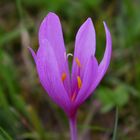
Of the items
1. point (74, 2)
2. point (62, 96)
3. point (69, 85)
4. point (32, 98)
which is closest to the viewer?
point (62, 96)

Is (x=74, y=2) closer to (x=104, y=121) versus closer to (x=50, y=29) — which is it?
(x=104, y=121)

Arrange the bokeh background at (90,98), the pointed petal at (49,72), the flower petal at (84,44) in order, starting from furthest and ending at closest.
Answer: the bokeh background at (90,98), the flower petal at (84,44), the pointed petal at (49,72)

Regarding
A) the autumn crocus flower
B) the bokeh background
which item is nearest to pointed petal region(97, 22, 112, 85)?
the autumn crocus flower

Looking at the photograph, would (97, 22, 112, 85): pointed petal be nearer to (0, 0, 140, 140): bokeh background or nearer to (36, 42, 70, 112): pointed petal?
(36, 42, 70, 112): pointed petal

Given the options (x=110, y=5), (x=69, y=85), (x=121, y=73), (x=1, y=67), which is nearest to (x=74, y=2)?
(x=110, y=5)

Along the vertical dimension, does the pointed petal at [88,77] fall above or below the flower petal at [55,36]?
below

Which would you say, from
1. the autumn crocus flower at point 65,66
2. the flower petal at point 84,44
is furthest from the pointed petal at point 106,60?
the flower petal at point 84,44

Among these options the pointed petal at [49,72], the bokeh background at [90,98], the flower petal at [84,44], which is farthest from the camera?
the bokeh background at [90,98]

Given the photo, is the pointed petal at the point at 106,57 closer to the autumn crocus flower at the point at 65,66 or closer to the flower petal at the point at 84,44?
the autumn crocus flower at the point at 65,66
